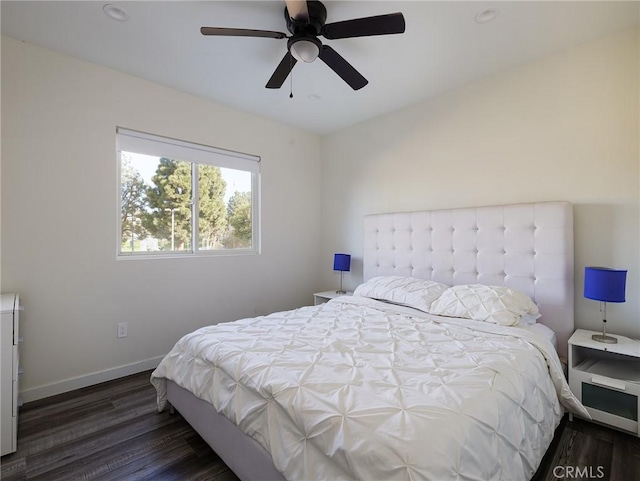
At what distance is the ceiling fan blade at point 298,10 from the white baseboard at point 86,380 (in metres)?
3.00

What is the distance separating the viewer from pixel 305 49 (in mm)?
1826

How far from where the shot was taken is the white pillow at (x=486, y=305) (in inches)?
82.8

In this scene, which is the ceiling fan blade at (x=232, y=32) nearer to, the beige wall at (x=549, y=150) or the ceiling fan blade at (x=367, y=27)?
the ceiling fan blade at (x=367, y=27)

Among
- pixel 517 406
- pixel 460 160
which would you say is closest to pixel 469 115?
pixel 460 160

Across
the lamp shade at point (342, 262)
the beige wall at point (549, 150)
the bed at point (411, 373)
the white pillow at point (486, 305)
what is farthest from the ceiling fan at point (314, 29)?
the lamp shade at point (342, 262)

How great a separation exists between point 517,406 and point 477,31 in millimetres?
2326

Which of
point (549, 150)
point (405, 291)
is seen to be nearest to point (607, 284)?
point (549, 150)

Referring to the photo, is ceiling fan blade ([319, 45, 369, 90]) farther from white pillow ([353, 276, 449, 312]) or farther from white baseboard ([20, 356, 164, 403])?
white baseboard ([20, 356, 164, 403])

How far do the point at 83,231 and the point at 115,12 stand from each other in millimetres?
1627

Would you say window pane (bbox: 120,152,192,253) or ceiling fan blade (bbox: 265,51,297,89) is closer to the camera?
ceiling fan blade (bbox: 265,51,297,89)

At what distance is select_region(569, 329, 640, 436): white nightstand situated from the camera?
1.81 meters

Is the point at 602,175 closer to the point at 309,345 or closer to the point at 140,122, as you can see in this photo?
the point at 309,345

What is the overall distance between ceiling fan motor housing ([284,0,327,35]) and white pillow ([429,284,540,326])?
2.08 metres

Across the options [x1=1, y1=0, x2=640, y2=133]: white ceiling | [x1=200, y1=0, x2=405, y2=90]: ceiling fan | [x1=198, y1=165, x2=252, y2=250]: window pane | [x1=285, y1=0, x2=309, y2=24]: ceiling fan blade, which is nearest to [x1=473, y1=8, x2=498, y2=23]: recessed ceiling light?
[x1=1, y1=0, x2=640, y2=133]: white ceiling
